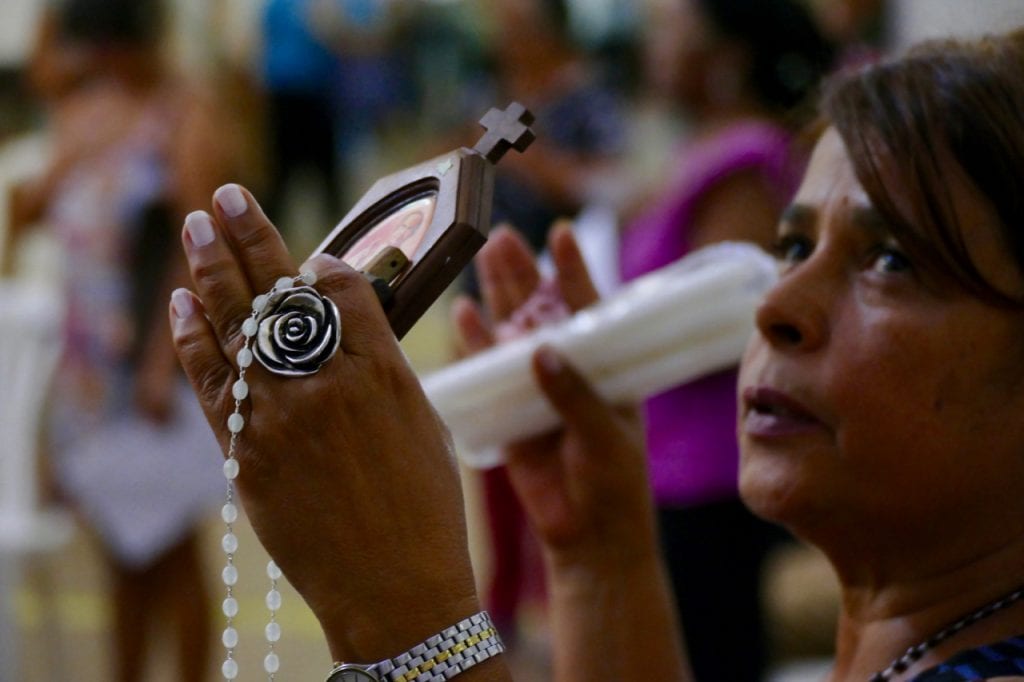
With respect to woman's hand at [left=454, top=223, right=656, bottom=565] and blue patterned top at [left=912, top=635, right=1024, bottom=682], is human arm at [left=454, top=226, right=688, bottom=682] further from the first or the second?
blue patterned top at [left=912, top=635, right=1024, bottom=682]

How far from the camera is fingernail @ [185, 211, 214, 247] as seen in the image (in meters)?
0.87

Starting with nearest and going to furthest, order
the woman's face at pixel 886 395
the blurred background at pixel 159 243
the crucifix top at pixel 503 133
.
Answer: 1. the crucifix top at pixel 503 133
2. the woman's face at pixel 886 395
3. the blurred background at pixel 159 243

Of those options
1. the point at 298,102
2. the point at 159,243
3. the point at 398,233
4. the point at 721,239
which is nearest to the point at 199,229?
the point at 398,233

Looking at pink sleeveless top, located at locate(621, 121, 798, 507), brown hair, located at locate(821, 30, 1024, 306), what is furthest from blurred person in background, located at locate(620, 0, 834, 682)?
brown hair, located at locate(821, 30, 1024, 306)

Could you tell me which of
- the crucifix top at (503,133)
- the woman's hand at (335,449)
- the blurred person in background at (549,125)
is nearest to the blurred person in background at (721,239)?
the blurred person in background at (549,125)

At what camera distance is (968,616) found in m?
1.11

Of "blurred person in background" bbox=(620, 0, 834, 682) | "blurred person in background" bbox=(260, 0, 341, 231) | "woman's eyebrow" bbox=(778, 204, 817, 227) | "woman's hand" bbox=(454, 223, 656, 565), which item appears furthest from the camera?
"blurred person in background" bbox=(260, 0, 341, 231)

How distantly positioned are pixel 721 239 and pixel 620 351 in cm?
81

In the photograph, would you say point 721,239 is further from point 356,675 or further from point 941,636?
point 356,675

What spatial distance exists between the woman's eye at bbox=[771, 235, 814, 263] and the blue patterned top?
351mm

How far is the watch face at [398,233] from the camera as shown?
3.02ft

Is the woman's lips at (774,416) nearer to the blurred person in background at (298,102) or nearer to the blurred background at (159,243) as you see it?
the blurred background at (159,243)

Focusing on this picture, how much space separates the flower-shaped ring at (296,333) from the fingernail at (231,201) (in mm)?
57

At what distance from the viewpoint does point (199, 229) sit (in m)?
0.87
